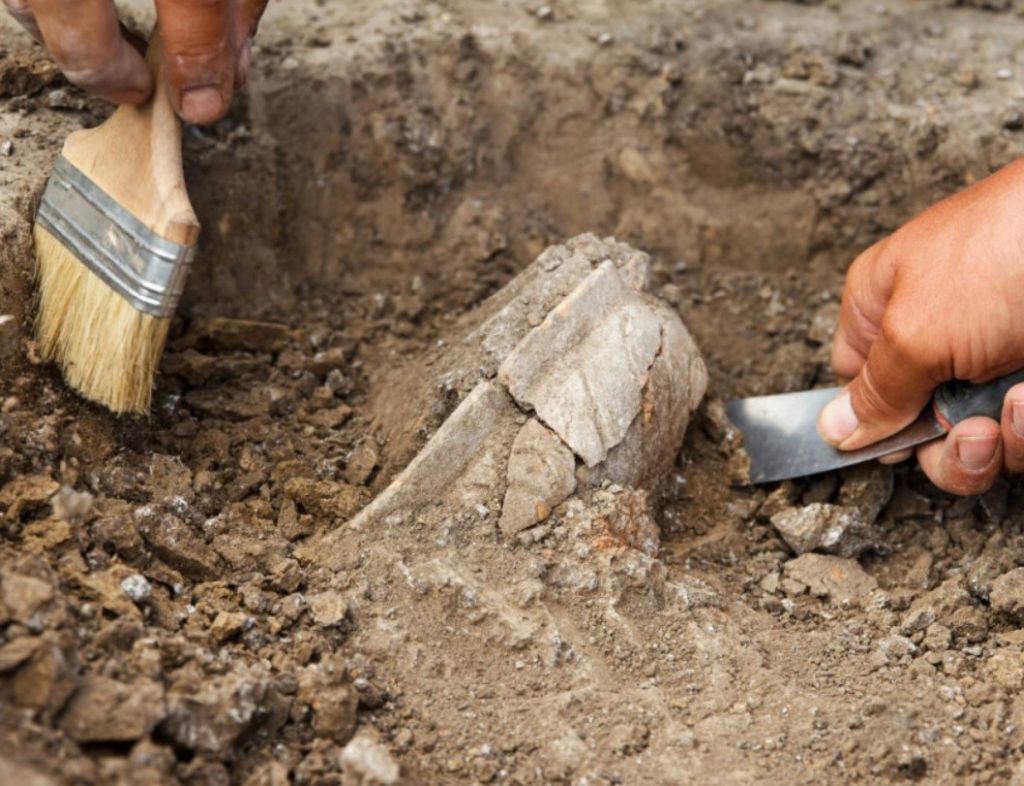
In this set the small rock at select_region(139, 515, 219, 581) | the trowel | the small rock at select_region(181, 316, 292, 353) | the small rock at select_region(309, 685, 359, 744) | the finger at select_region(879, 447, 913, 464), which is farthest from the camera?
the small rock at select_region(181, 316, 292, 353)

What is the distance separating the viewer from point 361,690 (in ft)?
7.77

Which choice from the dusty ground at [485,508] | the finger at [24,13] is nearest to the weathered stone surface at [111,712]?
the dusty ground at [485,508]

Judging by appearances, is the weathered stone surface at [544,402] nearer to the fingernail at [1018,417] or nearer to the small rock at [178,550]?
the small rock at [178,550]

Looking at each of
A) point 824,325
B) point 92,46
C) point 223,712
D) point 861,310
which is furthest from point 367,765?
point 824,325

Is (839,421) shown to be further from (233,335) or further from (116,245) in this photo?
(116,245)

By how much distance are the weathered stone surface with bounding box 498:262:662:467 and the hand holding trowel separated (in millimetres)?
497

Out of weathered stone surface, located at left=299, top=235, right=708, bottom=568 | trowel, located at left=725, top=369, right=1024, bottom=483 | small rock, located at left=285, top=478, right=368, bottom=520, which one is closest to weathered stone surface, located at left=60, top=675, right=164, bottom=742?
weathered stone surface, located at left=299, top=235, right=708, bottom=568

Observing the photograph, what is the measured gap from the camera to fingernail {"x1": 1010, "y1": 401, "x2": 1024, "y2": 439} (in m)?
2.89

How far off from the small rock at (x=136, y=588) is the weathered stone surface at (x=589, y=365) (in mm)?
934

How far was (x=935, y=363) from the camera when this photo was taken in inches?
114

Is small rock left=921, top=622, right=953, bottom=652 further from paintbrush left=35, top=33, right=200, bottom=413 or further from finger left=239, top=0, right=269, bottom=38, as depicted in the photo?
finger left=239, top=0, right=269, bottom=38

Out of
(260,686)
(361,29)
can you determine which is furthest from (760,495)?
(361,29)

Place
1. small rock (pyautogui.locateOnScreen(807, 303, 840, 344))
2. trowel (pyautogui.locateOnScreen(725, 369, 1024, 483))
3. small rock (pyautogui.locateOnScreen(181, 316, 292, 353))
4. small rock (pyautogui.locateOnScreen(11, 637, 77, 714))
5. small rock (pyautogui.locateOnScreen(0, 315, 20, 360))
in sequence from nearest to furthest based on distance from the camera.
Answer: small rock (pyautogui.locateOnScreen(11, 637, 77, 714)) → small rock (pyautogui.locateOnScreen(0, 315, 20, 360)) → trowel (pyautogui.locateOnScreen(725, 369, 1024, 483)) → small rock (pyautogui.locateOnScreen(181, 316, 292, 353)) → small rock (pyautogui.locateOnScreen(807, 303, 840, 344))

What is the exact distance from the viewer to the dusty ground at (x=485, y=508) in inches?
90.7
